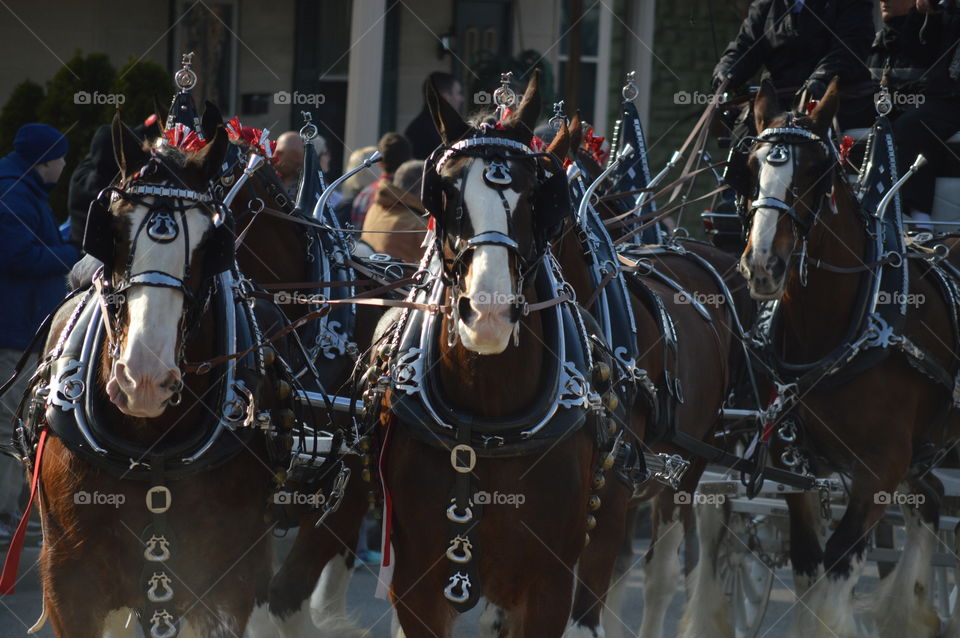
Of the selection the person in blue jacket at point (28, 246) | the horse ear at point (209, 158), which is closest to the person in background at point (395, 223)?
the person in blue jacket at point (28, 246)

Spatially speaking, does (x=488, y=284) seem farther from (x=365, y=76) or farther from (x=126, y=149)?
(x=365, y=76)

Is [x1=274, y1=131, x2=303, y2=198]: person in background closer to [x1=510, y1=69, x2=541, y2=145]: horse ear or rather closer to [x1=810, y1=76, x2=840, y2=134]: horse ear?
[x1=810, y1=76, x2=840, y2=134]: horse ear

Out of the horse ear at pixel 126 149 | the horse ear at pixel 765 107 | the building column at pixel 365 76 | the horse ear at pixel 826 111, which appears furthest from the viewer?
the building column at pixel 365 76

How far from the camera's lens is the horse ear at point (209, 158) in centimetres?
391

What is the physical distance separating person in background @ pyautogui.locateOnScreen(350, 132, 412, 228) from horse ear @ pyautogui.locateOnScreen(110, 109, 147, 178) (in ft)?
16.9

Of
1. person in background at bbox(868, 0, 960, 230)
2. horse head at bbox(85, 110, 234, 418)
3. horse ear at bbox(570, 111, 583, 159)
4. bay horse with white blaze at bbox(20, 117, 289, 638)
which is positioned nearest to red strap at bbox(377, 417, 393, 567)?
bay horse with white blaze at bbox(20, 117, 289, 638)

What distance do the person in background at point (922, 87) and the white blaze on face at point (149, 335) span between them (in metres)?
4.44

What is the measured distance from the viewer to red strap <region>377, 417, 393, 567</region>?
13.6 feet

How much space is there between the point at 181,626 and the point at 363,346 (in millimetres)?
2050

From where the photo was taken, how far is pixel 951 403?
20.4 ft

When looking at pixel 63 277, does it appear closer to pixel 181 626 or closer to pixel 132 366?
pixel 181 626

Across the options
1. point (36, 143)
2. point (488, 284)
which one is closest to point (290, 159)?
point (36, 143)

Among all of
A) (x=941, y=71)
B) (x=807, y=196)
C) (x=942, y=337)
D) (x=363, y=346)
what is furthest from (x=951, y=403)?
(x=363, y=346)

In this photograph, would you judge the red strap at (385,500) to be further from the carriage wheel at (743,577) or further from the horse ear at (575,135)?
the carriage wheel at (743,577)
